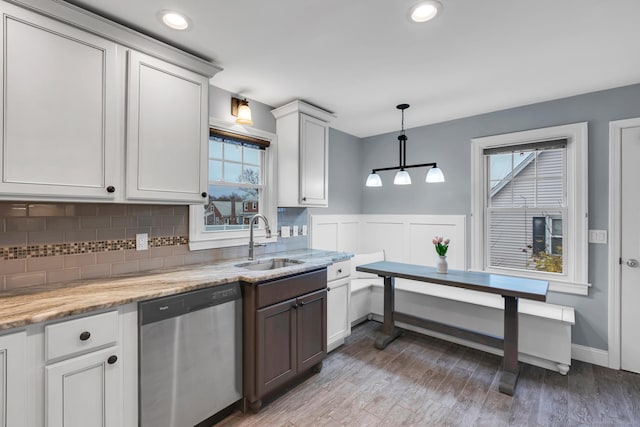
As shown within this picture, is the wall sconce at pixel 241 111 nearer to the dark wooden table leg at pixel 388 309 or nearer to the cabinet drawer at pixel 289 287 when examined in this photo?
the cabinet drawer at pixel 289 287

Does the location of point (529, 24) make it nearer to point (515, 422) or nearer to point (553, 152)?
point (553, 152)

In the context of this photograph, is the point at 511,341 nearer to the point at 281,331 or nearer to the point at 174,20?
the point at 281,331

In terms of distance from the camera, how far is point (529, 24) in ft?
5.80

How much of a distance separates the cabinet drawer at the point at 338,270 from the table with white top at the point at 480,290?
0.74ft

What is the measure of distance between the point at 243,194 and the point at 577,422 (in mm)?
3057

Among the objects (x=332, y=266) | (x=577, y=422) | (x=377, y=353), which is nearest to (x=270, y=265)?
(x=332, y=266)

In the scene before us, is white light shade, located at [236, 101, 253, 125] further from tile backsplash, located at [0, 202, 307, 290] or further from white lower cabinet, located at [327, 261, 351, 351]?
white lower cabinet, located at [327, 261, 351, 351]

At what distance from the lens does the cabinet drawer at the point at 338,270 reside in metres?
2.81

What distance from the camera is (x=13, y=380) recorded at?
125cm

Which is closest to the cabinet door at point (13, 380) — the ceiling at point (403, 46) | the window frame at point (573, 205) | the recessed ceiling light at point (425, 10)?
the ceiling at point (403, 46)

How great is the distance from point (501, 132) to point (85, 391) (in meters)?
3.96

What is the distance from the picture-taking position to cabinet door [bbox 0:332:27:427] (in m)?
1.22

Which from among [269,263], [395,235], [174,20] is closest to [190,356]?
[269,263]

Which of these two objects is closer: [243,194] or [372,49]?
[372,49]
